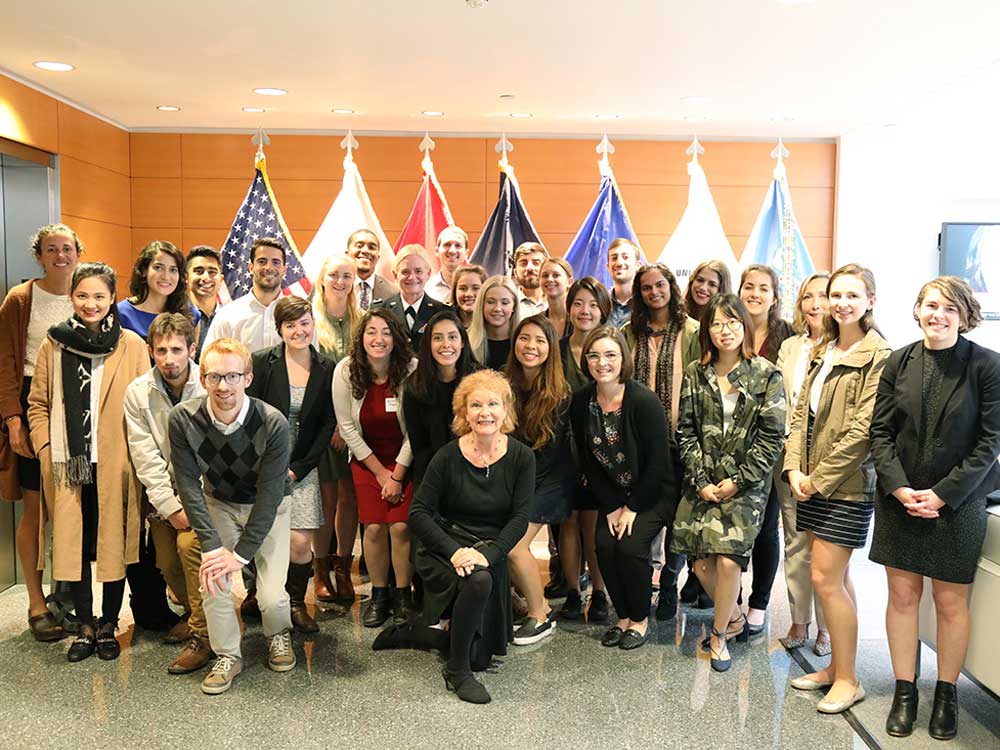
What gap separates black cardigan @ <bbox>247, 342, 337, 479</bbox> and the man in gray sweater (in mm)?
376

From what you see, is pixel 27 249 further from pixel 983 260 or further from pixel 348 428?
pixel 983 260

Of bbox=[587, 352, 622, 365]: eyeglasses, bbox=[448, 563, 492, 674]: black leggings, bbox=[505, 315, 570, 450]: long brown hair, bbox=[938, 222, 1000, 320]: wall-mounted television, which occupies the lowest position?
bbox=[448, 563, 492, 674]: black leggings

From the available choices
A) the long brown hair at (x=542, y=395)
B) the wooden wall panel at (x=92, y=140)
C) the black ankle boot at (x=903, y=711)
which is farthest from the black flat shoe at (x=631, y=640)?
the wooden wall panel at (x=92, y=140)

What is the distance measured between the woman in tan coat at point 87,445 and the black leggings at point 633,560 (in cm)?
194

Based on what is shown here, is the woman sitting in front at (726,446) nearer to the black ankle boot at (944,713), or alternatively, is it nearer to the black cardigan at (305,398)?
the black ankle boot at (944,713)

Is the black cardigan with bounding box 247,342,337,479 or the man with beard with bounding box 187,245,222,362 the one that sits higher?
the man with beard with bounding box 187,245,222,362

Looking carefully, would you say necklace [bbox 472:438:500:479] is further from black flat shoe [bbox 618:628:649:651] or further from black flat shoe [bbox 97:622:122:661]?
black flat shoe [bbox 97:622:122:661]

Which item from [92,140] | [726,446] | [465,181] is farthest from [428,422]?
[92,140]

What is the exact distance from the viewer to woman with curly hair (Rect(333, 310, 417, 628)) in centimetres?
382

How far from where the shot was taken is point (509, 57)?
4516 mm

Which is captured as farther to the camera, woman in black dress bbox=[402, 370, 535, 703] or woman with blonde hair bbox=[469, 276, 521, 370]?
woman with blonde hair bbox=[469, 276, 521, 370]

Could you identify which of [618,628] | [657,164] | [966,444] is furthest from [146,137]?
[966,444]

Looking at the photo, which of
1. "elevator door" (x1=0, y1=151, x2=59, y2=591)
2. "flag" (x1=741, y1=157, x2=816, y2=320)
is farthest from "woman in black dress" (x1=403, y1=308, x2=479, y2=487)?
"flag" (x1=741, y1=157, x2=816, y2=320)

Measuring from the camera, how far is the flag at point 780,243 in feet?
20.5
